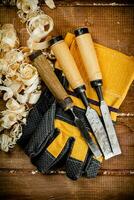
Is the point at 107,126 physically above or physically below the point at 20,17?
below

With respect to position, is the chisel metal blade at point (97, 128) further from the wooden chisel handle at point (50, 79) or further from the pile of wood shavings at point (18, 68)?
the pile of wood shavings at point (18, 68)

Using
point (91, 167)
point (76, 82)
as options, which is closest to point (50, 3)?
point (76, 82)

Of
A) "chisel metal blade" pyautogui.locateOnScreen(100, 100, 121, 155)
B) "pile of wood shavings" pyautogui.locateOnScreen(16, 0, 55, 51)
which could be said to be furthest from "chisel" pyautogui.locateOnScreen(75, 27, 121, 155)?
"pile of wood shavings" pyautogui.locateOnScreen(16, 0, 55, 51)

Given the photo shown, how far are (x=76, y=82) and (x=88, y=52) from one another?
10 cm

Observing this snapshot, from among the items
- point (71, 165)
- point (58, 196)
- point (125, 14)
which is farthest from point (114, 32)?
point (58, 196)

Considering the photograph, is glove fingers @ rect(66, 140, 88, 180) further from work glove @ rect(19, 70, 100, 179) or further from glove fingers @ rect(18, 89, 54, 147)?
glove fingers @ rect(18, 89, 54, 147)

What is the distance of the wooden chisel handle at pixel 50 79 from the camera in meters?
1.29

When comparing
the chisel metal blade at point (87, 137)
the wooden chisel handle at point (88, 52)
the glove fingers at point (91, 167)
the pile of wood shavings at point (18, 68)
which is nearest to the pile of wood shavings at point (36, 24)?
the pile of wood shavings at point (18, 68)

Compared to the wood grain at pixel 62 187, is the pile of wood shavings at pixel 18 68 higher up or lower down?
higher up

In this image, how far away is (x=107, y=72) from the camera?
135cm

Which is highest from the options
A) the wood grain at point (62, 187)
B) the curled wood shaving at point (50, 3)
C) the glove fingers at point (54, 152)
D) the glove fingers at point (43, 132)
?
the curled wood shaving at point (50, 3)

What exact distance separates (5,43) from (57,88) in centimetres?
24

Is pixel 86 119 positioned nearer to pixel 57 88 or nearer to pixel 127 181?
pixel 57 88

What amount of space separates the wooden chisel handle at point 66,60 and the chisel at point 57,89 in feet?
0.13
